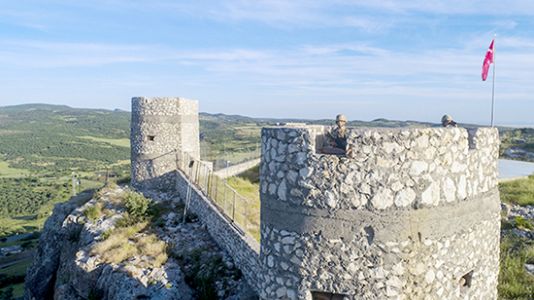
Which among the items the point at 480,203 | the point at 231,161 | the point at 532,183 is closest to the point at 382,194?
the point at 480,203

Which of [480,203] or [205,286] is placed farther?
[205,286]

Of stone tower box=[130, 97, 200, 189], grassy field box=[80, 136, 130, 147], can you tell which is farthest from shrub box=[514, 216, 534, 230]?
grassy field box=[80, 136, 130, 147]

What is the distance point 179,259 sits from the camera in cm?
1549

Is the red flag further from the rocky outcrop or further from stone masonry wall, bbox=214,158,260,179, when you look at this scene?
stone masonry wall, bbox=214,158,260,179

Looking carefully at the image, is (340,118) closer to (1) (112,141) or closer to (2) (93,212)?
(2) (93,212)

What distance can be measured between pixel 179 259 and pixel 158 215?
175 inches

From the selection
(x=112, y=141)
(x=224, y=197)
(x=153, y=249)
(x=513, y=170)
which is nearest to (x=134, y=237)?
(x=153, y=249)

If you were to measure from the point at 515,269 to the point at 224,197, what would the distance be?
391 inches

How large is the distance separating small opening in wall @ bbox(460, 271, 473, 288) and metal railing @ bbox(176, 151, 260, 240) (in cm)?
876

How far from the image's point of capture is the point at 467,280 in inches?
220

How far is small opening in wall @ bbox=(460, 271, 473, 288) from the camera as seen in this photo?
554 cm

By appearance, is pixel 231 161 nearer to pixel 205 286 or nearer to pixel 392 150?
pixel 205 286

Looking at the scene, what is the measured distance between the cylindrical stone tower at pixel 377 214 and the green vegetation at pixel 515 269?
543 cm

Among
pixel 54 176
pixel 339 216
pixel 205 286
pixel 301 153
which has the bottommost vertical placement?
pixel 54 176
